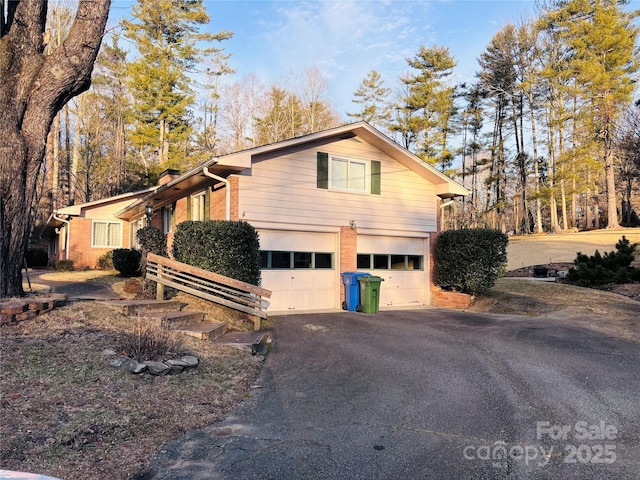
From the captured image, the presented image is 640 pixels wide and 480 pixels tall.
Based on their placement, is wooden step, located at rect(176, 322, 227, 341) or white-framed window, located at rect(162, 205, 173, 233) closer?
wooden step, located at rect(176, 322, 227, 341)

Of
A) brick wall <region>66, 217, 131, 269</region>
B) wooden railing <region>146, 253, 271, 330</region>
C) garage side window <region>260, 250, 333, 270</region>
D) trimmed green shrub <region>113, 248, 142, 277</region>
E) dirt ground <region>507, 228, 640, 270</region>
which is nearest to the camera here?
wooden railing <region>146, 253, 271, 330</region>

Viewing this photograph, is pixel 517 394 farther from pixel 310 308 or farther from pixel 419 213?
pixel 419 213

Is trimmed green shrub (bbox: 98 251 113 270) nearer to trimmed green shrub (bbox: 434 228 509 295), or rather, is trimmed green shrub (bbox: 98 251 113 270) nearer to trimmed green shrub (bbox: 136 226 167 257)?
trimmed green shrub (bbox: 136 226 167 257)

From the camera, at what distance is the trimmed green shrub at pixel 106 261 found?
864 inches

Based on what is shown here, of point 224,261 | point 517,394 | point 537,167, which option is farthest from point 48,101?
point 537,167

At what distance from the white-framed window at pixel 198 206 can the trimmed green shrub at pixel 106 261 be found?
10.5 m

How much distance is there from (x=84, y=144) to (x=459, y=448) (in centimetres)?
3342

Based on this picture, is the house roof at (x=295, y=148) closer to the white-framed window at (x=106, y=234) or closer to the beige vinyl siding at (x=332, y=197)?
the beige vinyl siding at (x=332, y=197)

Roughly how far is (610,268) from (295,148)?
477 inches

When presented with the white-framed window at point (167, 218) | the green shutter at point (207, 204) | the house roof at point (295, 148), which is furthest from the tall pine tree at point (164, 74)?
the green shutter at point (207, 204)

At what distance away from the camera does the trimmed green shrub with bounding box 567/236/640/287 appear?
14.5 m

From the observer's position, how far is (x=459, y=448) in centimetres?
375

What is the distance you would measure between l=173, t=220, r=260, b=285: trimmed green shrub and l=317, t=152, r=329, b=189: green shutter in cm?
347

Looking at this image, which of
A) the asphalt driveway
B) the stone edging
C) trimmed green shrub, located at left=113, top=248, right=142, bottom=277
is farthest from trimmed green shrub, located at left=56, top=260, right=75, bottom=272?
the stone edging
